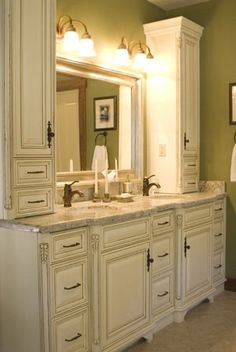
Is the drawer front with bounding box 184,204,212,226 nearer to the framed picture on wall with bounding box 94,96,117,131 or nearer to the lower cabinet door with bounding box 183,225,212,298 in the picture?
the lower cabinet door with bounding box 183,225,212,298

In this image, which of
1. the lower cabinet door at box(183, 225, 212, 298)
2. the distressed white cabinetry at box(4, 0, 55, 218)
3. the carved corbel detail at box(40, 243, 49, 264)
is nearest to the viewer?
the carved corbel detail at box(40, 243, 49, 264)

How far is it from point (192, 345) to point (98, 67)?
6.98ft

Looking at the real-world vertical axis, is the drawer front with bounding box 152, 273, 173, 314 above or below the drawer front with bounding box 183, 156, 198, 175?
below

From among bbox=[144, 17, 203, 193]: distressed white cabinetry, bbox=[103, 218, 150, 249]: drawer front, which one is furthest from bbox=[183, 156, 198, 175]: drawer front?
bbox=[103, 218, 150, 249]: drawer front

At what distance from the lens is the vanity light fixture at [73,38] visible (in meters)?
3.03

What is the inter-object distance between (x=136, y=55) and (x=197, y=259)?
68.8 inches

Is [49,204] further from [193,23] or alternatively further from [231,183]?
[193,23]

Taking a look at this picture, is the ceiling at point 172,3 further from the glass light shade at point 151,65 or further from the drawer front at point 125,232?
the drawer front at point 125,232

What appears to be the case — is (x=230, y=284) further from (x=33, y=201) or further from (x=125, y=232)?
(x=33, y=201)

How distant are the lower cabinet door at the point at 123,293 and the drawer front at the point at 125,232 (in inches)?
2.3

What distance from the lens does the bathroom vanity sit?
226 cm

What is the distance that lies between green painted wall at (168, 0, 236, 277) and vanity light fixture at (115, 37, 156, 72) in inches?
22.4

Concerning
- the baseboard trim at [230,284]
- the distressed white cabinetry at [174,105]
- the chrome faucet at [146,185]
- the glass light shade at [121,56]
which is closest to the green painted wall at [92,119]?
the glass light shade at [121,56]

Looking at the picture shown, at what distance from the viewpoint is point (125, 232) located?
2.72 metres
